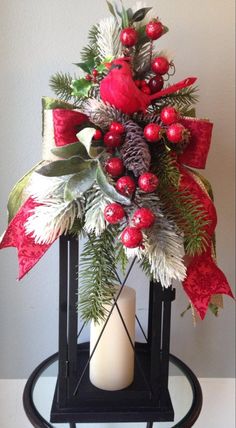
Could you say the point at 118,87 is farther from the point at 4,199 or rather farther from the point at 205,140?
the point at 4,199

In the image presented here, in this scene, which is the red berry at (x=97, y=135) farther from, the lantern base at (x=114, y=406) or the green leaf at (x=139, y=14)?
the lantern base at (x=114, y=406)

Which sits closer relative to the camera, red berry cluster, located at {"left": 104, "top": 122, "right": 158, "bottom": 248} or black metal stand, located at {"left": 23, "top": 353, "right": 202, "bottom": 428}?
red berry cluster, located at {"left": 104, "top": 122, "right": 158, "bottom": 248}

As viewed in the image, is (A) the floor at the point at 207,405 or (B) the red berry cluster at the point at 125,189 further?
(A) the floor at the point at 207,405

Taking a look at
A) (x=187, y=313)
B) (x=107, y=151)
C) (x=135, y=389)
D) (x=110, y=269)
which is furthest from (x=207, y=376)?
(x=107, y=151)

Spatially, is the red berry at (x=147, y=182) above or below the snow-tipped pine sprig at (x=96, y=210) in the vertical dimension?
above

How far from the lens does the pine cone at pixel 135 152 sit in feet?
1.46

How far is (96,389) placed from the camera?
23.0 inches

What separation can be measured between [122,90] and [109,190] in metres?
0.11

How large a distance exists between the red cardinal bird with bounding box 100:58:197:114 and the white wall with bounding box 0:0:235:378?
29cm

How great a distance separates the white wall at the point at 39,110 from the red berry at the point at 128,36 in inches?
9.7

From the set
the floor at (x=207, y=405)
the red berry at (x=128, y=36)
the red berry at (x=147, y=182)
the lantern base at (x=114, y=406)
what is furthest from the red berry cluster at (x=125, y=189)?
the floor at (x=207, y=405)

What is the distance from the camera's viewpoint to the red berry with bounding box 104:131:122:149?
45cm

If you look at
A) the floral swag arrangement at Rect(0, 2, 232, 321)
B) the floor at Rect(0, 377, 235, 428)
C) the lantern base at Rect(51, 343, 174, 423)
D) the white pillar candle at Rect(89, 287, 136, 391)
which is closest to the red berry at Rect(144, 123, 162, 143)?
the floral swag arrangement at Rect(0, 2, 232, 321)

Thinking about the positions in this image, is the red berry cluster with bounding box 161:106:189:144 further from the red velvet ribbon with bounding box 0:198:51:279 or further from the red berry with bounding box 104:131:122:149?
the red velvet ribbon with bounding box 0:198:51:279
